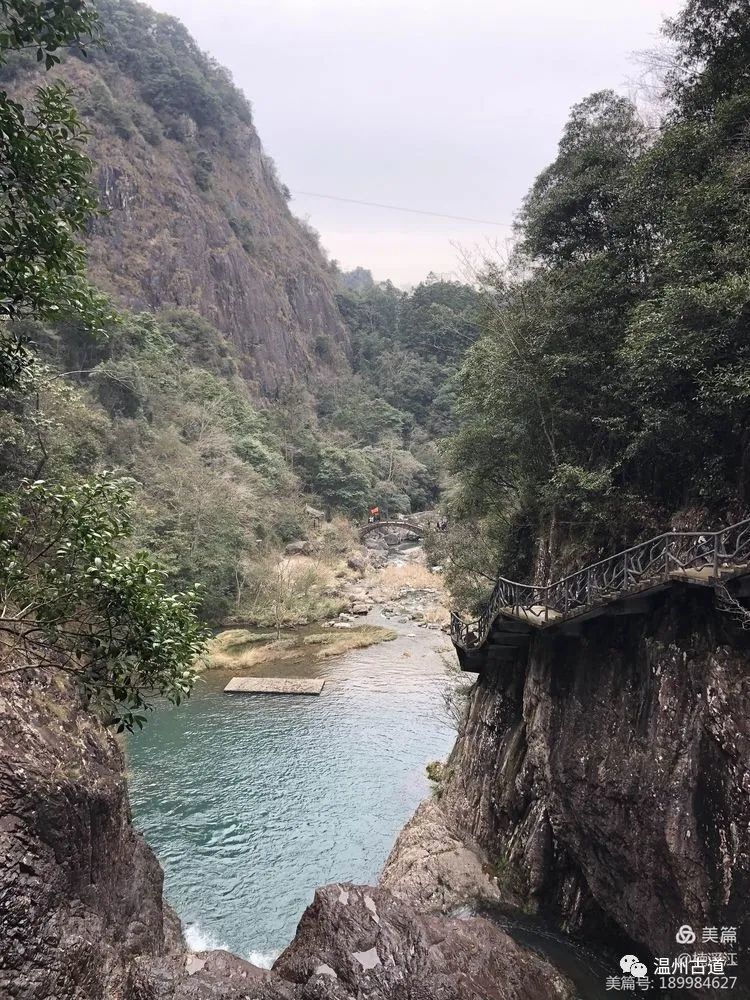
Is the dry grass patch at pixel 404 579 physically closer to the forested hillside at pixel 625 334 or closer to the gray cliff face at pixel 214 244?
the forested hillside at pixel 625 334

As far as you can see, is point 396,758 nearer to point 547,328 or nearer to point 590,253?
point 547,328

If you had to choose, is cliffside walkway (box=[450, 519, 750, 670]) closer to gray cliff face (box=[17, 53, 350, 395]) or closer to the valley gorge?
the valley gorge

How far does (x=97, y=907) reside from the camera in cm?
631

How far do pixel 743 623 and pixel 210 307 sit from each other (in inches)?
2129

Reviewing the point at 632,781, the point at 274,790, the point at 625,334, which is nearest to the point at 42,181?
the point at 625,334

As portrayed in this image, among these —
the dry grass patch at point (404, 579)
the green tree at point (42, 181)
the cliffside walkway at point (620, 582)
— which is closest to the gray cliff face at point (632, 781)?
the cliffside walkway at point (620, 582)

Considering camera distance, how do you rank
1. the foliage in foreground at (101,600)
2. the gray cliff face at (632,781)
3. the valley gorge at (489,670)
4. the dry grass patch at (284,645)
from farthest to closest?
the dry grass patch at (284,645) < the gray cliff face at (632,781) < the valley gorge at (489,670) < the foliage in foreground at (101,600)

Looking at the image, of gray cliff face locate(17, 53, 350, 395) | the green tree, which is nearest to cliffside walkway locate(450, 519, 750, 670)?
the green tree

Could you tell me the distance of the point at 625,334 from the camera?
9.95 metres

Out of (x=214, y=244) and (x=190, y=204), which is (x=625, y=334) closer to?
(x=214, y=244)

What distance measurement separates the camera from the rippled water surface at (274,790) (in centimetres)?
1138

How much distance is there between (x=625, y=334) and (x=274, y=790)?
44.7 feet

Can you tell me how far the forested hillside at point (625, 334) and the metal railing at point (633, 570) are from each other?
65 centimetres

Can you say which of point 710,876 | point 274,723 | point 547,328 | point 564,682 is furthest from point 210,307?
point 710,876
